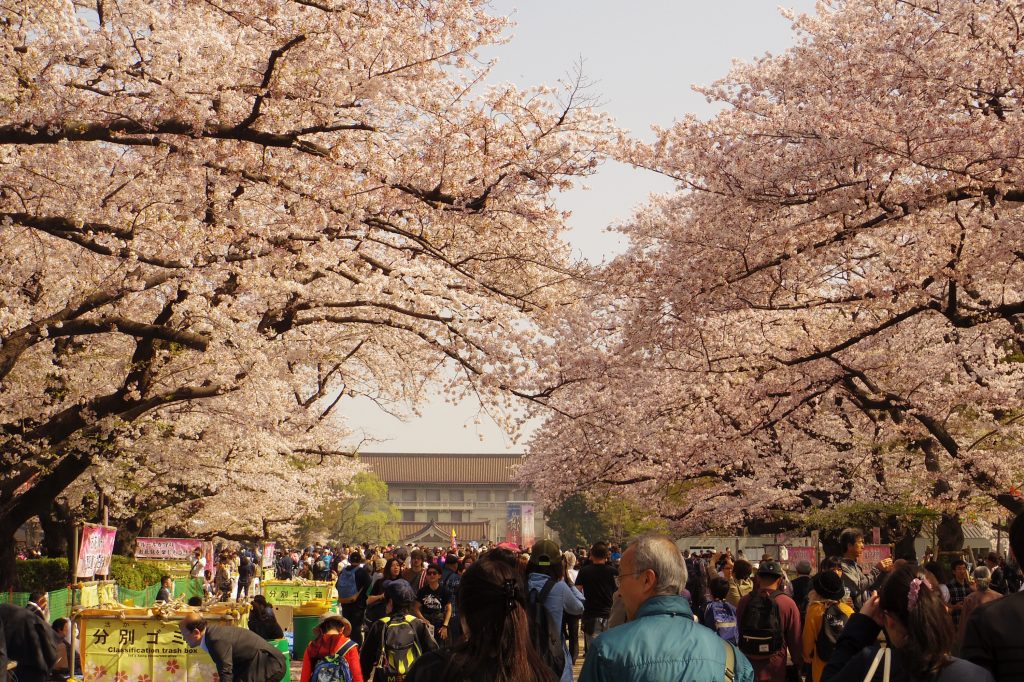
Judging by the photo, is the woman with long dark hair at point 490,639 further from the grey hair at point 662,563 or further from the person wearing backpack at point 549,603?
the person wearing backpack at point 549,603

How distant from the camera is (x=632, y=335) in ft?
56.3

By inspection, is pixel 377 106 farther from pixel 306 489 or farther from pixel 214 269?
pixel 306 489

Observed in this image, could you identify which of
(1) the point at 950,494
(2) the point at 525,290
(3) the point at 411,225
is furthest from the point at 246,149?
(1) the point at 950,494

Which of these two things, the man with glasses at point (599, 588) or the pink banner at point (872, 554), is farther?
the pink banner at point (872, 554)

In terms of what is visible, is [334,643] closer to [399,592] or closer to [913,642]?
[399,592]

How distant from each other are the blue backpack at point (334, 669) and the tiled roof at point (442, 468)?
123 metres

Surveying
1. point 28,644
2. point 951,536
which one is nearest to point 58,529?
point 951,536

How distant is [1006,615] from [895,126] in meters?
9.40

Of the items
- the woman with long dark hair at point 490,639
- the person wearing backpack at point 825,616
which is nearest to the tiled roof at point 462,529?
the person wearing backpack at point 825,616

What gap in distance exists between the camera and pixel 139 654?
1123cm

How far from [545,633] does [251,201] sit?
948cm

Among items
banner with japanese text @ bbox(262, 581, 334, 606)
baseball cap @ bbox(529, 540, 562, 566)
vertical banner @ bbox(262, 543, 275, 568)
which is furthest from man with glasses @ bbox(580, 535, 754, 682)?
vertical banner @ bbox(262, 543, 275, 568)

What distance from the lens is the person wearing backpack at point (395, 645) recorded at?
7391 mm

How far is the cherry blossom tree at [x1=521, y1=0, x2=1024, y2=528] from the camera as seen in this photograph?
1262cm
